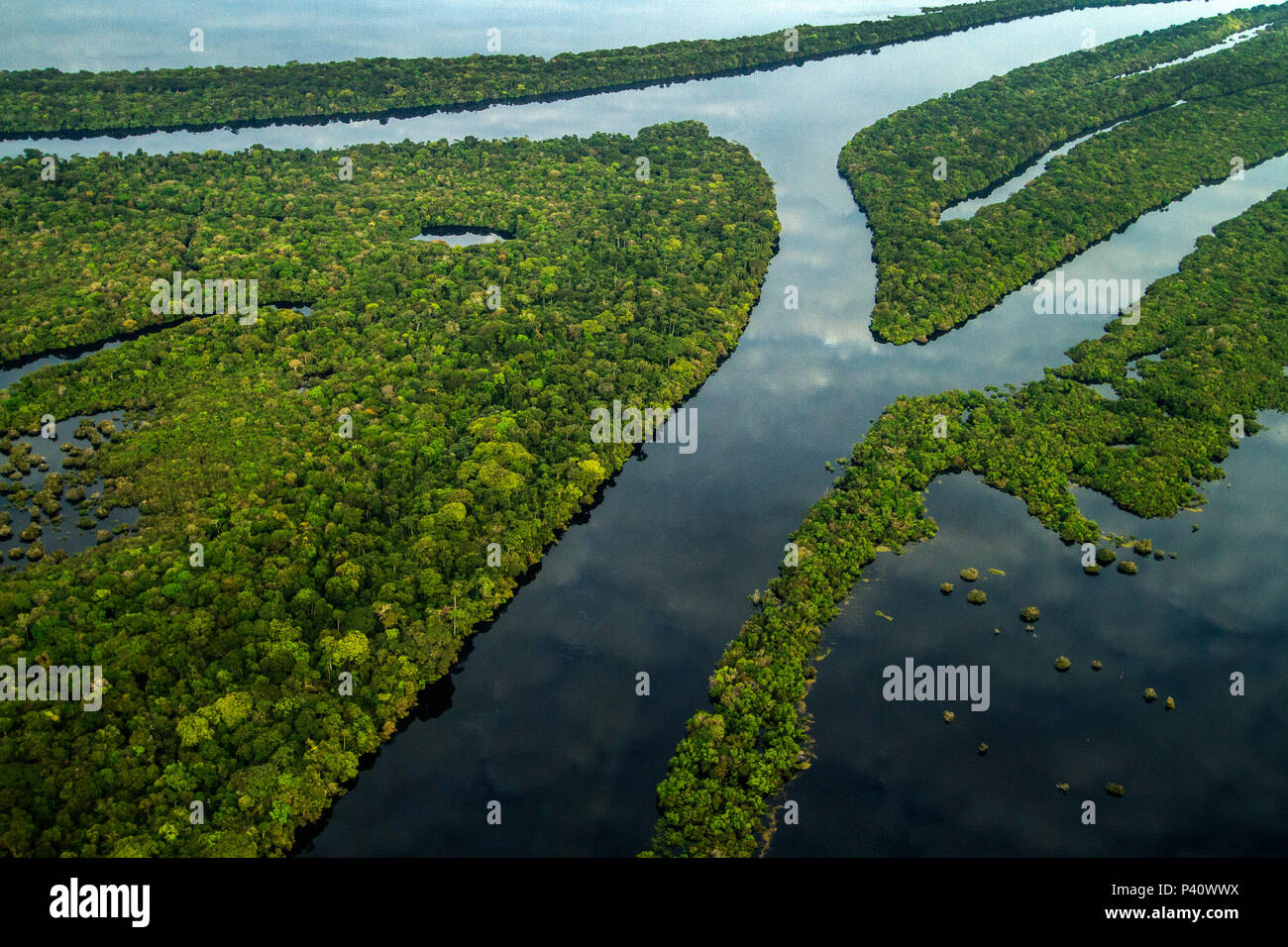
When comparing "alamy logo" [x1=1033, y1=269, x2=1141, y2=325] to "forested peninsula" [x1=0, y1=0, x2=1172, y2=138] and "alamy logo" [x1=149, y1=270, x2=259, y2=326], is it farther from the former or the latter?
"forested peninsula" [x1=0, y1=0, x2=1172, y2=138]

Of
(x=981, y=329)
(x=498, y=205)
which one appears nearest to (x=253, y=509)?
(x=498, y=205)

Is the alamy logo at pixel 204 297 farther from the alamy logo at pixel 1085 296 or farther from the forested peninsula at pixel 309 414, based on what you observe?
the alamy logo at pixel 1085 296

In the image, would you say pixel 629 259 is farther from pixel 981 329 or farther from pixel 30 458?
pixel 30 458

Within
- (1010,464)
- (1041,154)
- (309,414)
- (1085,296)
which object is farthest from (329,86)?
(1010,464)

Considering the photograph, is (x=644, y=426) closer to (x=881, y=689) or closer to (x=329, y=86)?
(x=881, y=689)

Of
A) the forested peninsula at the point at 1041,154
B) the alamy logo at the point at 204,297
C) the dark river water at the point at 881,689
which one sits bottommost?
the dark river water at the point at 881,689

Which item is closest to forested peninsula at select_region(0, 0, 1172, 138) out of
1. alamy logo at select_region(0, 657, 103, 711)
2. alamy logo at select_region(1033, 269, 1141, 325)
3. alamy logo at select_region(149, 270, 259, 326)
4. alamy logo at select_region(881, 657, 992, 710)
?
alamy logo at select_region(149, 270, 259, 326)

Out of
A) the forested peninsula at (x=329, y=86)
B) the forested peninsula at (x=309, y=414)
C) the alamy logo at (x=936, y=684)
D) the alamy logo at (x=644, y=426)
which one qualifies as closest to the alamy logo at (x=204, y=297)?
the forested peninsula at (x=309, y=414)
